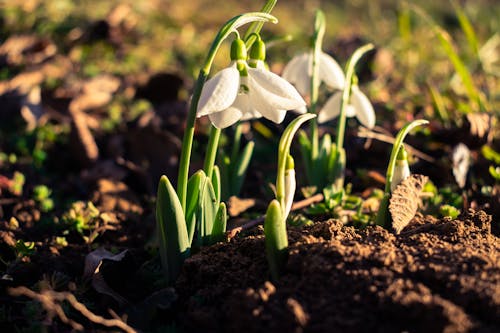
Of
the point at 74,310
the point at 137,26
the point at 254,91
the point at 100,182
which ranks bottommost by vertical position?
the point at 74,310

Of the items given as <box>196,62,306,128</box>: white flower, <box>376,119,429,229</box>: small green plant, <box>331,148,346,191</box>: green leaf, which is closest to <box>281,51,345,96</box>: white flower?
<box>331,148,346,191</box>: green leaf

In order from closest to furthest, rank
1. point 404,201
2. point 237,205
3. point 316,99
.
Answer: point 404,201, point 237,205, point 316,99

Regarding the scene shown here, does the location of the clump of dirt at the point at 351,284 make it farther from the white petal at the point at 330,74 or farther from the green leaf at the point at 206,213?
the white petal at the point at 330,74

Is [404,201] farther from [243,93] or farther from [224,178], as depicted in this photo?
[224,178]

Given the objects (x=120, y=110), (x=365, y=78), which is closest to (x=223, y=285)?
(x=120, y=110)

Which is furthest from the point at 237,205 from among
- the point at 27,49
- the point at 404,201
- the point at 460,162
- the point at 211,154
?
the point at 27,49

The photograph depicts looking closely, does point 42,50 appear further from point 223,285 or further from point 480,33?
point 480,33

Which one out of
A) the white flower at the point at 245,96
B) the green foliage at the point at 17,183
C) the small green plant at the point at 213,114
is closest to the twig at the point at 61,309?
the small green plant at the point at 213,114
